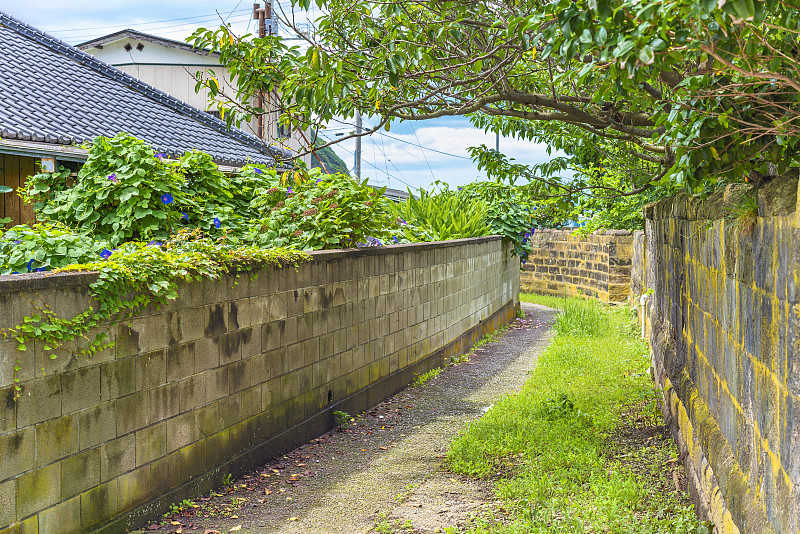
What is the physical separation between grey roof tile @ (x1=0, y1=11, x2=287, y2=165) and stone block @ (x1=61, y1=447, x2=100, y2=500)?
530cm

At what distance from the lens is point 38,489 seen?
11.1 feet

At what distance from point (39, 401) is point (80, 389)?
26 cm

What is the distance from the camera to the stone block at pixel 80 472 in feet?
11.7

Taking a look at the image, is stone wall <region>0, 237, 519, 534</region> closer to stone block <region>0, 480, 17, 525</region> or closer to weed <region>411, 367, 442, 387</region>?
stone block <region>0, 480, 17, 525</region>

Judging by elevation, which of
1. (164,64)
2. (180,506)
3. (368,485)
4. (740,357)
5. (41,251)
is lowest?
(368,485)

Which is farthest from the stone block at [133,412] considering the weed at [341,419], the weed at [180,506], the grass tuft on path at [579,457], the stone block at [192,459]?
the weed at [341,419]

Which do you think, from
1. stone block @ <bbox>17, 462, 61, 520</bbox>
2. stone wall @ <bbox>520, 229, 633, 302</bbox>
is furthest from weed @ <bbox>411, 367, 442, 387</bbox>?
stone wall @ <bbox>520, 229, 633, 302</bbox>

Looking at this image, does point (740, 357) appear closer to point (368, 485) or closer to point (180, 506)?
point (368, 485)

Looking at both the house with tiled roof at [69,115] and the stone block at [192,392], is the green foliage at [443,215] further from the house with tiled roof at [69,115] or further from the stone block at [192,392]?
the stone block at [192,392]

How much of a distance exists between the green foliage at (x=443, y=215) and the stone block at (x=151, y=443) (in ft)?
26.0

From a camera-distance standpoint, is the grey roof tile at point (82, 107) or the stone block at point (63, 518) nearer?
the stone block at point (63, 518)

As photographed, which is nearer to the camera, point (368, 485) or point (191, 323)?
point (191, 323)

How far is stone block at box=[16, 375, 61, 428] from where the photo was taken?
3.32 metres

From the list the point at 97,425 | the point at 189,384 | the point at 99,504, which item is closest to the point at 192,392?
the point at 189,384
